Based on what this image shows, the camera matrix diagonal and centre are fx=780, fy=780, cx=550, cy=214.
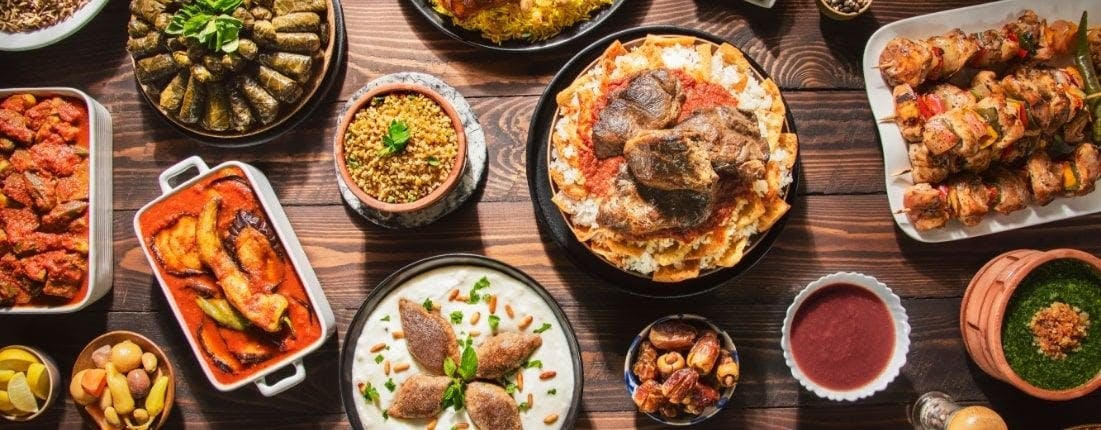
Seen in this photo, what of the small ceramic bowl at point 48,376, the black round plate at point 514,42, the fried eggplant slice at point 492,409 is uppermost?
the black round plate at point 514,42

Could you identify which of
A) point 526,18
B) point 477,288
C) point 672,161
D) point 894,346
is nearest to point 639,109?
point 672,161

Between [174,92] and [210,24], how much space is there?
0.44 metres

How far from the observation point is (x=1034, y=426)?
3.88 meters

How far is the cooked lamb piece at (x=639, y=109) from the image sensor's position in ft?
10.6

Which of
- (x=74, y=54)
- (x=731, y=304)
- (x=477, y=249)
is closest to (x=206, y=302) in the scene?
(x=477, y=249)

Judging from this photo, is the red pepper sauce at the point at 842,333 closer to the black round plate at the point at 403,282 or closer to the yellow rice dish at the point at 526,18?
the black round plate at the point at 403,282

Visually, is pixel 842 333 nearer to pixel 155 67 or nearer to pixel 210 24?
pixel 210 24

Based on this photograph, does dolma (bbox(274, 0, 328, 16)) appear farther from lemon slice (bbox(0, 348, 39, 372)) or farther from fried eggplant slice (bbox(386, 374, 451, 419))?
lemon slice (bbox(0, 348, 39, 372))

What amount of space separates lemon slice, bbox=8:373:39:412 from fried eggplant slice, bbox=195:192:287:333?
1.10 metres

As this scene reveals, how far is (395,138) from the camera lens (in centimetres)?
338

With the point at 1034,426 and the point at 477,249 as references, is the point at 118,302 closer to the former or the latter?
→ the point at 477,249

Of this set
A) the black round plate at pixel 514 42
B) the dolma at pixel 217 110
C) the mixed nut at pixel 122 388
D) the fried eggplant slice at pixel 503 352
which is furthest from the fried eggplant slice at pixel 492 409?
the dolma at pixel 217 110

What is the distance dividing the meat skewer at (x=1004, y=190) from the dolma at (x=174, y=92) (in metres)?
3.43

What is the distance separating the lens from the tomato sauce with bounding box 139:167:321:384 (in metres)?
3.49
